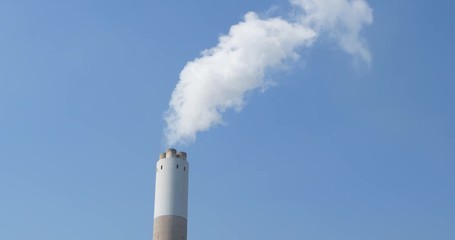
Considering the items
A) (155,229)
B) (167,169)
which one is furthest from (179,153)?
(155,229)

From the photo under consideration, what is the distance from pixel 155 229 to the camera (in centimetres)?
8119

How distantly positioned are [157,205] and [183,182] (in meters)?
4.13

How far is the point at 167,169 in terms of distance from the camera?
84.2m

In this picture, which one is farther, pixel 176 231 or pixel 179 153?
pixel 179 153

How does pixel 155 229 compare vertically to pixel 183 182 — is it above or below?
below

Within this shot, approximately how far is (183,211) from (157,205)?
3025 millimetres

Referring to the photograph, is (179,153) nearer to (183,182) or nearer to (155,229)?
(183,182)

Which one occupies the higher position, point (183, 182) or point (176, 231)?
point (183, 182)

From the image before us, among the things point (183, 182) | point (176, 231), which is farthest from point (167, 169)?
point (176, 231)

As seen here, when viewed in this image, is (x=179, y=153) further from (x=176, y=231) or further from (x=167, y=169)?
(x=176, y=231)

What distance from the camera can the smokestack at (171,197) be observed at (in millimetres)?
80312

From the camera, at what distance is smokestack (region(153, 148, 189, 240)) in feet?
263

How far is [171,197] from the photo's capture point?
81812 mm

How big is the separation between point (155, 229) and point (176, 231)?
8.76 feet
